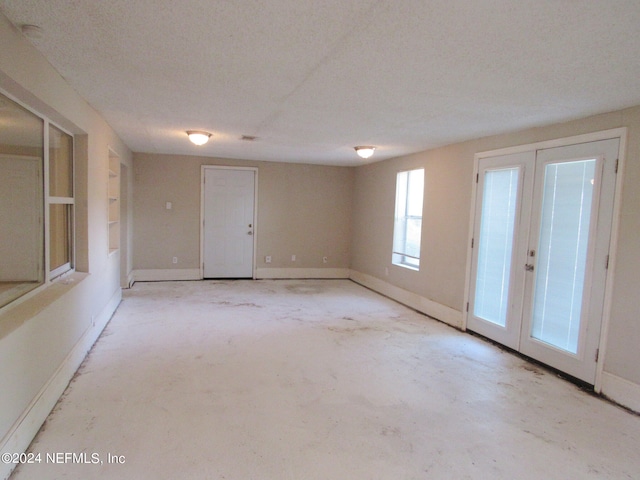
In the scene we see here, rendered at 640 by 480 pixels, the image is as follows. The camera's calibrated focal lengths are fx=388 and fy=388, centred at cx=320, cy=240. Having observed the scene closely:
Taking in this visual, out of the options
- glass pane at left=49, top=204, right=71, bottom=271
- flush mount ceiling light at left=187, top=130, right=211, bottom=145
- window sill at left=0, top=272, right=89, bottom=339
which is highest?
flush mount ceiling light at left=187, top=130, right=211, bottom=145

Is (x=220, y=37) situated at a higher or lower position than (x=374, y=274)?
higher

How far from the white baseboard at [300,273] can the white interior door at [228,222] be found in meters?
0.28

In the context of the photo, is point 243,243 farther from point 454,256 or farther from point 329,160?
point 454,256

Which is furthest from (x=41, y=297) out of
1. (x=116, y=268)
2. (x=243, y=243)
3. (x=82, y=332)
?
(x=243, y=243)

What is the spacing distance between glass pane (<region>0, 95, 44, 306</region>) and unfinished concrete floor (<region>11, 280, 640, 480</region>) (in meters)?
0.90

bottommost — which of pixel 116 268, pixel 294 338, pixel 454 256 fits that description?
pixel 294 338

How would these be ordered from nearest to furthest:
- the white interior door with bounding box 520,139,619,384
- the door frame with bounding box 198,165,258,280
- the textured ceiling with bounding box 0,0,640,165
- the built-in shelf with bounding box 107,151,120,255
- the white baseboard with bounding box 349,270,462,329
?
the textured ceiling with bounding box 0,0,640,165, the white interior door with bounding box 520,139,619,384, the white baseboard with bounding box 349,270,462,329, the built-in shelf with bounding box 107,151,120,255, the door frame with bounding box 198,165,258,280

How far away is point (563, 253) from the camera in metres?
3.37

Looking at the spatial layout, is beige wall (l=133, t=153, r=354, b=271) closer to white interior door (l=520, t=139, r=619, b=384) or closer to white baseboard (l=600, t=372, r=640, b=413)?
white interior door (l=520, t=139, r=619, b=384)

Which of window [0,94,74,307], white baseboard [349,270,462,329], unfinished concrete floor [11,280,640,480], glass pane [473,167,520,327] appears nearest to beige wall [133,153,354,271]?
white baseboard [349,270,462,329]

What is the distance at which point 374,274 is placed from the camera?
6.72 metres

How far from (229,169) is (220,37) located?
509cm

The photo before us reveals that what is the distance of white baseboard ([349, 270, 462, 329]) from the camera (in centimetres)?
468

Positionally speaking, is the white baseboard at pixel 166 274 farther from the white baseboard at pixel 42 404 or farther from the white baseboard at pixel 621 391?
the white baseboard at pixel 621 391
